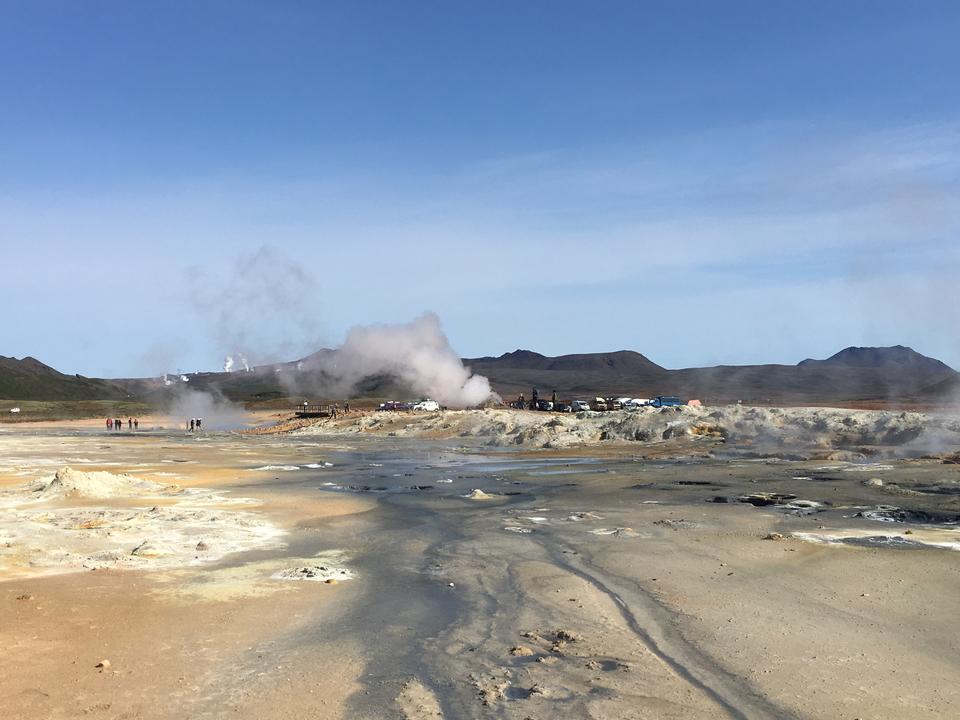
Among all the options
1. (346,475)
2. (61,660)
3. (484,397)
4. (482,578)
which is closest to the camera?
(61,660)

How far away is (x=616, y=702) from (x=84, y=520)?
51.9 feet

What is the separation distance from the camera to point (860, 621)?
11.4 m

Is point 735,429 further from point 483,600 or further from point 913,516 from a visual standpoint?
point 483,600

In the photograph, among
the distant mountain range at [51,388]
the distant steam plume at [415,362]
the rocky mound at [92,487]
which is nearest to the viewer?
the rocky mound at [92,487]

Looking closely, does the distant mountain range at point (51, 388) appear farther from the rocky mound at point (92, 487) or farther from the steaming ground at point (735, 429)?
the rocky mound at point (92, 487)

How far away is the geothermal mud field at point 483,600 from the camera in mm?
8672

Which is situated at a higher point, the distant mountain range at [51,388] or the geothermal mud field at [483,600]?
the distant mountain range at [51,388]

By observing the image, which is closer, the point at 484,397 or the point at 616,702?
the point at 616,702

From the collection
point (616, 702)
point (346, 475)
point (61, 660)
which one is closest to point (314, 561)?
point (61, 660)

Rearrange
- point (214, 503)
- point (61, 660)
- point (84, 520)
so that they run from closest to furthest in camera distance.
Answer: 1. point (61, 660)
2. point (84, 520)
3. point (214, 503)

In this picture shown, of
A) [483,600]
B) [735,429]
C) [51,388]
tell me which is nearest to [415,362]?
[735,429]

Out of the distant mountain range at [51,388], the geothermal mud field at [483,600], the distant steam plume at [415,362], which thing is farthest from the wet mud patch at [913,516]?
the distant mountain range at [51,388]

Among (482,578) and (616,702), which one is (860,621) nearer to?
(616,702)

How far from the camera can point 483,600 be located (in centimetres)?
1287
